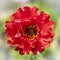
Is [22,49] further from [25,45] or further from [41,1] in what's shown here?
[41,1]

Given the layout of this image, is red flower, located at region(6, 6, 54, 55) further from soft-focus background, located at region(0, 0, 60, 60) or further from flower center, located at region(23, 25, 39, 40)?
soft-focus background, located at region(0, 0, 60, 60)

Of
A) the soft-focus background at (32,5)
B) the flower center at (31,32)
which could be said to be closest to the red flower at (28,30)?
the flower center at (31,32)

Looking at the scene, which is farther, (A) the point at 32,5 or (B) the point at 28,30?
(A) the point at 32,5

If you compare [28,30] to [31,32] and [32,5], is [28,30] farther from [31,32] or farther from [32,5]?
[32,5]

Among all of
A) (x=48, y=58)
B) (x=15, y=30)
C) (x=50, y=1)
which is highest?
(x=50, y=1)

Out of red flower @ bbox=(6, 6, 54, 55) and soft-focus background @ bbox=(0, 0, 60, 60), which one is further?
soft-focus background @ bbox=(0, 0, 60, 60)

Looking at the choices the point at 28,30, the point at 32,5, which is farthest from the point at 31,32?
the point at 32,5

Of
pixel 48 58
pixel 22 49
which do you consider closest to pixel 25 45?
pixel 22 49

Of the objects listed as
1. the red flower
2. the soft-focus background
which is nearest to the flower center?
the red flower
